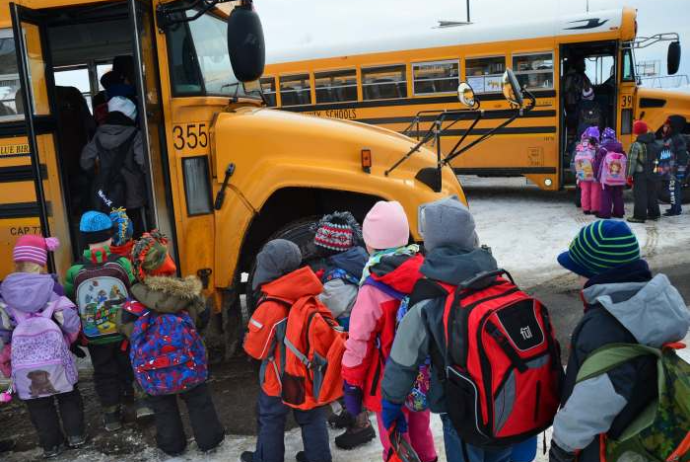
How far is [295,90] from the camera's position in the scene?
11.5 metres

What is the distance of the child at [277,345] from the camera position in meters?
2.74

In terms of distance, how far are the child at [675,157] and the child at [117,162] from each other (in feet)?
23.8

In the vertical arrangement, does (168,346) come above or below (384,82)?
below

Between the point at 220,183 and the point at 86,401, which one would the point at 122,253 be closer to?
the point at 220,183

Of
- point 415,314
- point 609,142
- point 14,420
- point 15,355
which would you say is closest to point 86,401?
point 14,420

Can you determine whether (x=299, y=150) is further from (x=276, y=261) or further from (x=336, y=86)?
(x=336, y=86)

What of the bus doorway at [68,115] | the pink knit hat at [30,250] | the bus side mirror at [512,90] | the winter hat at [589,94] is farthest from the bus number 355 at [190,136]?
the winter hat at [589,94]

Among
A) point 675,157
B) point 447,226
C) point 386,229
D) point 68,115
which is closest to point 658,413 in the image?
point 447,226

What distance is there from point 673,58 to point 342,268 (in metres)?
9.40

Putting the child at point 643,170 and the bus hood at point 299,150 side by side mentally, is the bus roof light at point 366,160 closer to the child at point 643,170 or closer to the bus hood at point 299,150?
the bus hood at point 299,150

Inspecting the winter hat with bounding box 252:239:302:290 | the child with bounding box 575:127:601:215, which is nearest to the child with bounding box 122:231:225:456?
the winter hat with bounding box 252:239:302:290

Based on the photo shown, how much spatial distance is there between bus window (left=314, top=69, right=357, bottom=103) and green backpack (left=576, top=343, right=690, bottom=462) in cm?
963

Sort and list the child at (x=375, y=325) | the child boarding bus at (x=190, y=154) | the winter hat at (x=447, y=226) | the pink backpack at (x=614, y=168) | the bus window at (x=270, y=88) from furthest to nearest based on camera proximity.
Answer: the bus window at (x=270, y=88) → the pink backpack at (x=614, y=168) → the child boarding bus at (x=190, y=154) → the child at (x=375, y=325) → the winter hat at (x=447, y=226)

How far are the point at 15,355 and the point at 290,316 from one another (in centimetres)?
150
